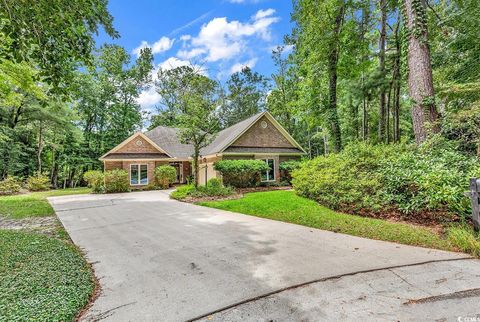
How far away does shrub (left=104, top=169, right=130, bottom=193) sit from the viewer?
17688 mm

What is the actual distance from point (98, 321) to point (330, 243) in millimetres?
4191

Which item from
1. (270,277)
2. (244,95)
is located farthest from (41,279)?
(244,95)

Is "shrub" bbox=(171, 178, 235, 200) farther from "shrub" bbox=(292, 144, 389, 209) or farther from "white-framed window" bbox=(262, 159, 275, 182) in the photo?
"shrub" bbox=(292, 144, 389, 209)

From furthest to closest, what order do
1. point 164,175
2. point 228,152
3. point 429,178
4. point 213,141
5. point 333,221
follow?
1. point 213,141
2. point 164,175
3. point 228,152
4. point 333,221
5. point 429,178

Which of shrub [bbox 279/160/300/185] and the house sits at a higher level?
the house

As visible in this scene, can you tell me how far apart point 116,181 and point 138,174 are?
2.22 metres

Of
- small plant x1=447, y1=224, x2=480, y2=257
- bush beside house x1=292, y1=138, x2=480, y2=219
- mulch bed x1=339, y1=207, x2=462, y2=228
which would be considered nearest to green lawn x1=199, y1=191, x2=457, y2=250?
small plant x1=447, y1=224, x2=480, y2=257

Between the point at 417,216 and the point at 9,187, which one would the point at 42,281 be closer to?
the point at 417,216

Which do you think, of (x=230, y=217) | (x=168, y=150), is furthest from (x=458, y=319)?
(x=168, y=150)

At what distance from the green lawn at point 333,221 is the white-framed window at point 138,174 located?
1155 cm

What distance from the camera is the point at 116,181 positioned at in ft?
58.7

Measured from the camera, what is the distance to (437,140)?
23.1 ft

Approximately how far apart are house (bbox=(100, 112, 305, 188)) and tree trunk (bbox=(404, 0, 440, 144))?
11.1 m

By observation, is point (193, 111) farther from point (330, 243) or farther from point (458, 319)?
point (458, 319)
